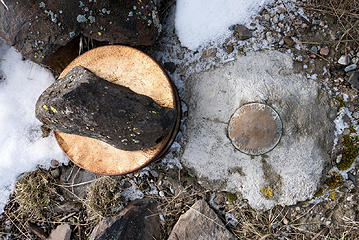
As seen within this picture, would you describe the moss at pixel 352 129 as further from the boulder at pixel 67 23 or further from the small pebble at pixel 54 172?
the small pebble at pixel 54 172

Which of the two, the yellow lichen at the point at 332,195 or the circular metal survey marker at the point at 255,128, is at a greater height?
the circular metal survey marker at the point at 255,128

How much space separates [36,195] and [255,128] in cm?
244

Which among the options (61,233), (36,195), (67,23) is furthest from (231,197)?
(67,23)

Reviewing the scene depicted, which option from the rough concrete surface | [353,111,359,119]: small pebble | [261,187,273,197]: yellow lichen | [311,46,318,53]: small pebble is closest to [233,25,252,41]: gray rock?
the rough concrete surface

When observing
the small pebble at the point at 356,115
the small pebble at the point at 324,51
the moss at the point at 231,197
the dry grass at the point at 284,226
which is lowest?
the dry grass at the point at 284,226

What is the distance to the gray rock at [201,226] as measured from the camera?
10.9 feet

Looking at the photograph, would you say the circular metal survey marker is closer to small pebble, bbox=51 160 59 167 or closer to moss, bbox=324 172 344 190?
moss, bbox=324 172 344 190

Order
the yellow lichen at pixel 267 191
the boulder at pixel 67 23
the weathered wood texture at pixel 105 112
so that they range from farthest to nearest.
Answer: the yellow lichen at pixel 267 191, the boulder at pixel 67 23, the weathered wood texture at pixel 105 112

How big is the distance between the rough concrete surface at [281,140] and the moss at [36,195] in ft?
5.36

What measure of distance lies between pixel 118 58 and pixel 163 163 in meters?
1.17

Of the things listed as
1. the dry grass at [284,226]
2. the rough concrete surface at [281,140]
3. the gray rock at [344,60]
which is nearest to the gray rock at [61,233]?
the rough concrete surface at [281,140]

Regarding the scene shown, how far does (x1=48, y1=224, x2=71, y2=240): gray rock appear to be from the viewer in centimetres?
360

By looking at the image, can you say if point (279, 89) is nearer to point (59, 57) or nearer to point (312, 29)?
point (312, 29)

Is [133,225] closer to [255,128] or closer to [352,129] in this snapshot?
[255,128]
